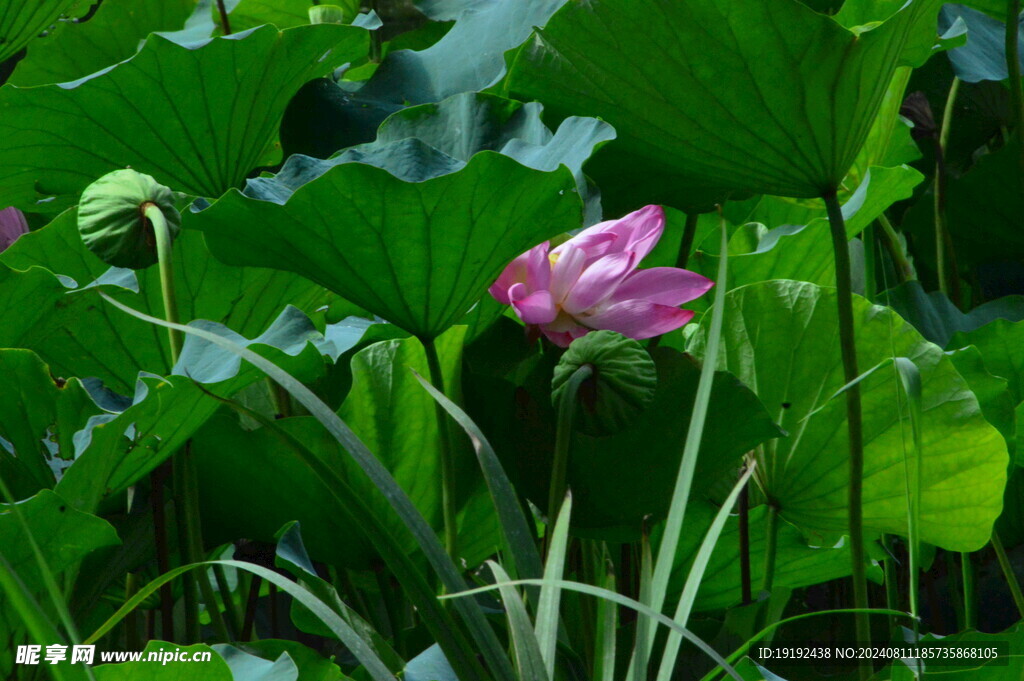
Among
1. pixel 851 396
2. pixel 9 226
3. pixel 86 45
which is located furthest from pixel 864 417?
pixel 86 45

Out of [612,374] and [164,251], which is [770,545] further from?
[164,251]

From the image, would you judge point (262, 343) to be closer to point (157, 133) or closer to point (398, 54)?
point (157, 133)

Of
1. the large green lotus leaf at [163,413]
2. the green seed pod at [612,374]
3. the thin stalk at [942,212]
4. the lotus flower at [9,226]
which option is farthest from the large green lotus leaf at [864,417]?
the lotus flower at [9,226]

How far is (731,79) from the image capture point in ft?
1.57

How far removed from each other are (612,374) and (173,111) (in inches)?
14.3

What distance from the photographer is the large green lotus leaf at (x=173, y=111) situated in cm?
59

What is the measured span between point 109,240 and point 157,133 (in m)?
0.16

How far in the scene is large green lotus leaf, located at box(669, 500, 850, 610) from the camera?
1.98 feet

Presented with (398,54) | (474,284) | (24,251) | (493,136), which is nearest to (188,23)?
(398,54)

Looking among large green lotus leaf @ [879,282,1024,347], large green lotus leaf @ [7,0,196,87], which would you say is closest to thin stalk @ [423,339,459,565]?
large green lotus leaf @ [879,282,1024,347]

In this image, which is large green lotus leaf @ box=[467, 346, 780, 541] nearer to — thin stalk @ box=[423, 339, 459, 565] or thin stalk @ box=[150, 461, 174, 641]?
thin stalk @ box=[423, 339, 459, 565]

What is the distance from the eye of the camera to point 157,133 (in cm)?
62

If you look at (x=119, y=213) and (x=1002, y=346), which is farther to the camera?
(x=1002, y=346)

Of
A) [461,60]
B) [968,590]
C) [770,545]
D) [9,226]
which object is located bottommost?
[968,590]
